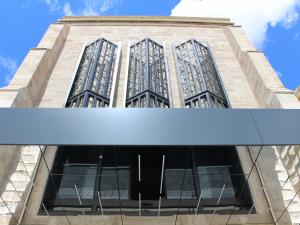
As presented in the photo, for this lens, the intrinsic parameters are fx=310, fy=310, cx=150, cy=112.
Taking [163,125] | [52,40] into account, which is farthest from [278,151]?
[52,40]

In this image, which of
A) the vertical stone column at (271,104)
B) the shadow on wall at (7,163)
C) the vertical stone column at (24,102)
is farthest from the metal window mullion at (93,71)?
the vertical stone column at (271,104)

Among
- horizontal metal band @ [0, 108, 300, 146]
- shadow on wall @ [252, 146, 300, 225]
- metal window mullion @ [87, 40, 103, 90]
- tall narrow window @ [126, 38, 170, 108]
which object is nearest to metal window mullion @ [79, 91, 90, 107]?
metal window mullion @ [87, 40, 103, 90]

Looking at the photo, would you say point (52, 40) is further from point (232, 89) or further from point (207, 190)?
point (207, 190)

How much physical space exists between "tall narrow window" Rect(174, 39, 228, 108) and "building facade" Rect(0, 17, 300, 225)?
6cm

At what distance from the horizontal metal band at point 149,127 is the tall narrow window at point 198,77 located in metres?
5.35

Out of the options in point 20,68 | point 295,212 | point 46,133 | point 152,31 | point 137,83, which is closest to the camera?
point 46,133

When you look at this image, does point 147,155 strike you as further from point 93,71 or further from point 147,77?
point 93,71

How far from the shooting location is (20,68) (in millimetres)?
13406

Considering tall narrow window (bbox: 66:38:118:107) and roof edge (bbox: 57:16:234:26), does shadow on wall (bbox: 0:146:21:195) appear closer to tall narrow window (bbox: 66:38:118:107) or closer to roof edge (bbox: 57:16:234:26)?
tall narrow window (bbox: 66:38:118:107)

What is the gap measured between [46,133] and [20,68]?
803cm

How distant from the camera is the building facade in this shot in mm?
8359

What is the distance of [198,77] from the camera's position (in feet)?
48.4

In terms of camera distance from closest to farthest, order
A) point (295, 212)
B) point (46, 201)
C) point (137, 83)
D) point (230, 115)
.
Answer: point (230, 115) < point (295, 212) < point (46, 201) < point (137, 83)

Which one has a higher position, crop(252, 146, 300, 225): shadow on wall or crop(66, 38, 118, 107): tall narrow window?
crop(66, 38, 118, 107): tall narrow window
